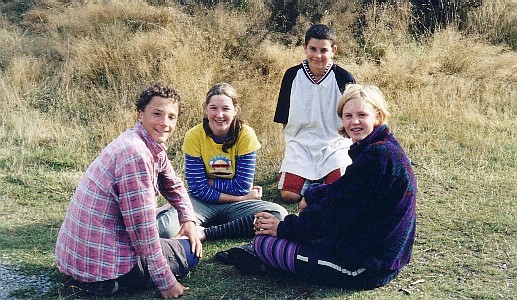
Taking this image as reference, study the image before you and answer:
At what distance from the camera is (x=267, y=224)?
11.6 feet

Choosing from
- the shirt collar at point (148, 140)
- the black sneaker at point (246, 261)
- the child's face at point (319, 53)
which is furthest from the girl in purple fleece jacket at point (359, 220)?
the child's face at point (319, 53)

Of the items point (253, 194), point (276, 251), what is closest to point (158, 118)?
point (276, 251)

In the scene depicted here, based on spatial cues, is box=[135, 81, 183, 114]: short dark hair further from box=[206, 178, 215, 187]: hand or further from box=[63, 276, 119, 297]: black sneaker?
box=[206, 178, 215, 187]: hand

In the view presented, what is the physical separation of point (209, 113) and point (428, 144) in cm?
259

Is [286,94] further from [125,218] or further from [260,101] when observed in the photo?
[125,218]

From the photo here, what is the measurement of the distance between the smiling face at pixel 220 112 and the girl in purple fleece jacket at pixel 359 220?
0.96m

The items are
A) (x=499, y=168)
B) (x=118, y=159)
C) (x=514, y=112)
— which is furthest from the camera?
(x=514, y=112)

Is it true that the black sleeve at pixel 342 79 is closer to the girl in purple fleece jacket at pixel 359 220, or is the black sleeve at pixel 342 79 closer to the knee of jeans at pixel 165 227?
the girl in purple fleece jacket at pixel 359 220

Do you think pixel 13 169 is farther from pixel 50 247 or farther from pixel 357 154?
pixel 357 154

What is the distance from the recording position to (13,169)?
17.9 feet

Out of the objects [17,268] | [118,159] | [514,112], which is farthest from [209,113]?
[514,112]

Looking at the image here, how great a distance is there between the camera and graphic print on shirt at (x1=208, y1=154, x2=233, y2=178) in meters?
4.34

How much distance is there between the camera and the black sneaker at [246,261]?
141 inches

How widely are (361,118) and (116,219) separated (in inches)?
53.5
